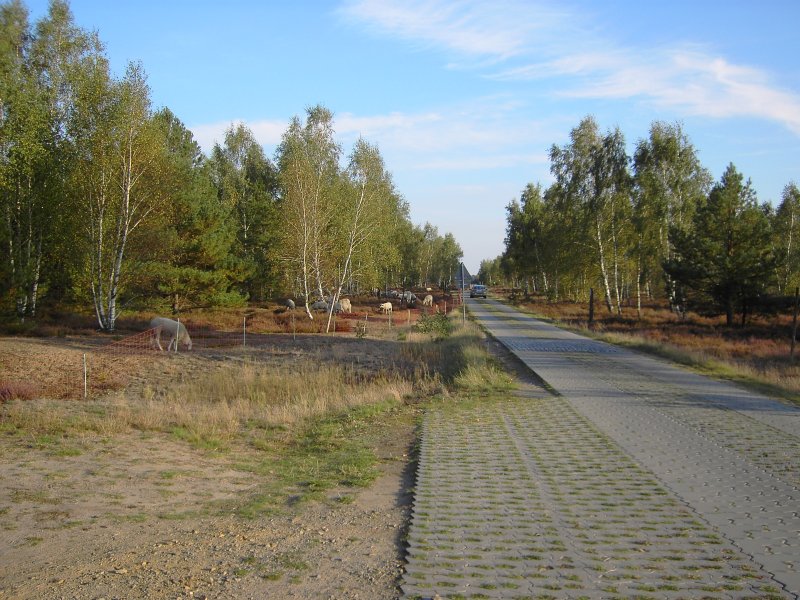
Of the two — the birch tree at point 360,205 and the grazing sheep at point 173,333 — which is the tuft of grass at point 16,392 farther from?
the birch tree at point 360,205

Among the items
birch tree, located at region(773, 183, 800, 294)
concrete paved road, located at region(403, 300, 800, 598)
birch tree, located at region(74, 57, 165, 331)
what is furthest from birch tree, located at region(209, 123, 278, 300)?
birch tree, located at region(773, 183, 800, 294)

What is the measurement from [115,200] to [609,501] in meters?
27.1

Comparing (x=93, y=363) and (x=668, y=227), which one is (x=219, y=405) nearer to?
(x=93, y=363)

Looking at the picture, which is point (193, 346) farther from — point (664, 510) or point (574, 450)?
point (664, 510)

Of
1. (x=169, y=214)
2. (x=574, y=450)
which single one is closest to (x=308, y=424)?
(x=574, y=450)

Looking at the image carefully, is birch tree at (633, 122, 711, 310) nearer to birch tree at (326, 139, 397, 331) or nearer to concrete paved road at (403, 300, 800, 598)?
birch tree at (326, 139, 397, 331)

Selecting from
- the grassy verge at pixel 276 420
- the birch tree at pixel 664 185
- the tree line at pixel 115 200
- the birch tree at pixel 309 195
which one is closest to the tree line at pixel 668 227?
the birch tree at pixel 664 185

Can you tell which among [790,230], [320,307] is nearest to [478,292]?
[790,230]

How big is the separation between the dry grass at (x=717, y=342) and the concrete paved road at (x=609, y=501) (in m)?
4.25

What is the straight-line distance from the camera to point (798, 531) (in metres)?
5.29

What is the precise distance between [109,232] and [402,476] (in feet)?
85.3

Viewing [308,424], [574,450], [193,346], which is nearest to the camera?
[574,450]

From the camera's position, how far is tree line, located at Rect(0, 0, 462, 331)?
27.6 m

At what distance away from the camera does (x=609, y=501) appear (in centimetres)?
615
